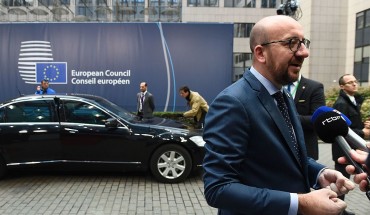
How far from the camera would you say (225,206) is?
5.07 feet

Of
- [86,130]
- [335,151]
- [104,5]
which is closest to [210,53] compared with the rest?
[86,130]

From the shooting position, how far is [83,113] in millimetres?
6609

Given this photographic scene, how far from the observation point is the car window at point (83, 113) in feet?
21.6

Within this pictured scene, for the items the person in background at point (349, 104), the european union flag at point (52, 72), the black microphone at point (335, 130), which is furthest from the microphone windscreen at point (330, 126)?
the european union flag at point (52, 72)

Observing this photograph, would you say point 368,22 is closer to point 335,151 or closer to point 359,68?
point 359,68

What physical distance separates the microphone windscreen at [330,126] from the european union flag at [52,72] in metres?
11.5

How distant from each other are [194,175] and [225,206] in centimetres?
564

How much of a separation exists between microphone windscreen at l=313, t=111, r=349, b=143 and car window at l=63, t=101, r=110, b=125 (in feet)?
16.9

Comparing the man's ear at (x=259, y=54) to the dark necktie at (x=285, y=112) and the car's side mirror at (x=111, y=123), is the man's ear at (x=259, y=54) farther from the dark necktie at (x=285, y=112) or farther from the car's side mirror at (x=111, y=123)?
the car's side mirror at (x=111, y=123)

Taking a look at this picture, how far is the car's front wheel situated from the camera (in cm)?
649

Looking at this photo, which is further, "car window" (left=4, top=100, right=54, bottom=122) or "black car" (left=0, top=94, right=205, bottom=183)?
"car window" (left=4, top=100, right=54, bottom=122)

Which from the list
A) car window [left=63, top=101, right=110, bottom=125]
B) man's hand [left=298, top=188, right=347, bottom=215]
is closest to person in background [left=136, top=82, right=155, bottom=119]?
car window [left=63, top=101, right=110, bottom=125]

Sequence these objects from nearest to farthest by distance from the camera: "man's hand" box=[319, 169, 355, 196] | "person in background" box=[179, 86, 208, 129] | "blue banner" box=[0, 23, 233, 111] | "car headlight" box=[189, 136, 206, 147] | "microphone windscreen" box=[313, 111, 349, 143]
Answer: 1. "man's hand" box=[319, 169, 355, 196]
2. "microphone windscreen" box=[313, 111, 349, 143]
3. "car headlight" box=[189, 136, 206, 147]
4. "person in background" box=[179, 86, 208, 129]
5. "blue banner" box=[0, 23, 233, 111]

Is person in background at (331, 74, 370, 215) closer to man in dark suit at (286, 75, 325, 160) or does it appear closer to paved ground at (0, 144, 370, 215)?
man in dark suit at (286, 75, 325, 160)
